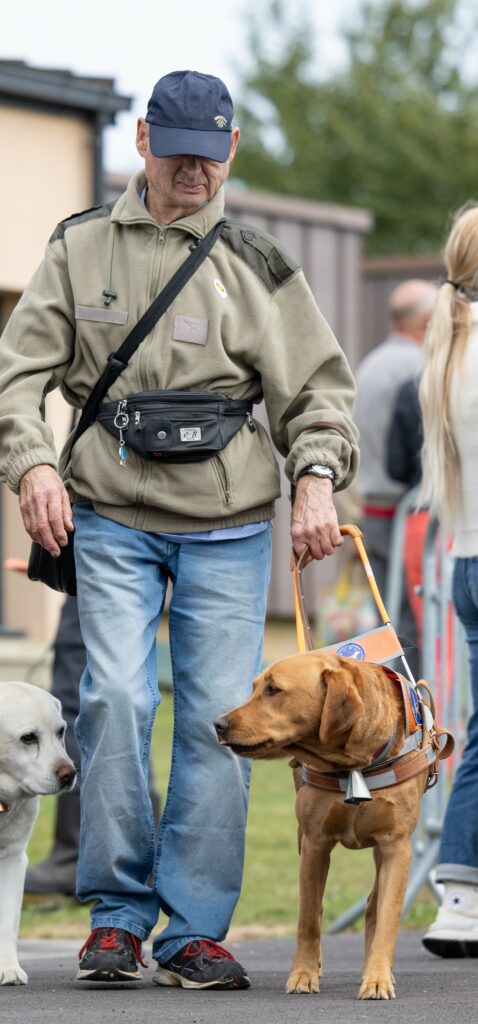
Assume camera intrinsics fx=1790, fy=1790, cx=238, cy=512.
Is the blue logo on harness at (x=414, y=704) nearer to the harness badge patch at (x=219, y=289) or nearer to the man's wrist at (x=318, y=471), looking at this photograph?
the man's wrist at (x=318, y=471)

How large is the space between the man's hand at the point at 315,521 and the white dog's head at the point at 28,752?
33.4 inches

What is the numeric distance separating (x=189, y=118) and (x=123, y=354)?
2.06 feet

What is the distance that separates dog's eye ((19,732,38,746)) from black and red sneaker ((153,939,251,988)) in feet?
2.22

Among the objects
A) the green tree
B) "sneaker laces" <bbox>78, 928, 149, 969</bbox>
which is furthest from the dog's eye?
the green tree

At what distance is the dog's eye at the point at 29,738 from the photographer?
4.77m

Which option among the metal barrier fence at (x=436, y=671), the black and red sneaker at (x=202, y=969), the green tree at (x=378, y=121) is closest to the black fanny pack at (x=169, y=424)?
the black and red sneaker at (x=202, y=969)

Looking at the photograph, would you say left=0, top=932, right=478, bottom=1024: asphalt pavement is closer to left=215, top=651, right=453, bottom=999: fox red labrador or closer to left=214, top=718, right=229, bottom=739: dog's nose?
left=215, top=651, right=453, bottom=999: fox red labrador

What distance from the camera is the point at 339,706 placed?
427cm

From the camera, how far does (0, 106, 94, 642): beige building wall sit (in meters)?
10.5

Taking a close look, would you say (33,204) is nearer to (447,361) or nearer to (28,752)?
(447,361)

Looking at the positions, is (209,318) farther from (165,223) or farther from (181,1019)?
(181,1019)

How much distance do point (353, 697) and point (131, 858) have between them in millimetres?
777

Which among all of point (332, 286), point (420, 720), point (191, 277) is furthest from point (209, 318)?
point (332, 286)

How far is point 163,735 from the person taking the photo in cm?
1084
